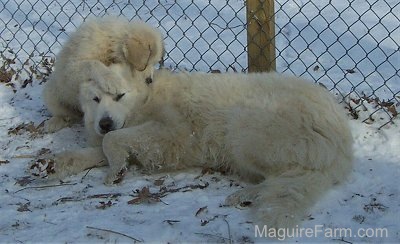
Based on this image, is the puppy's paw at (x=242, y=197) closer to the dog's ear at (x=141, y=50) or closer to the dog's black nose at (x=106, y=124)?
the dog's black nose at (x=106, y=124)

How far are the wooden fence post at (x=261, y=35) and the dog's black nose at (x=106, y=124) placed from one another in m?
1.56

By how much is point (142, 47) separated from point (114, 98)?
0.43m

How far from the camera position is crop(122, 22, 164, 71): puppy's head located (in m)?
4.45

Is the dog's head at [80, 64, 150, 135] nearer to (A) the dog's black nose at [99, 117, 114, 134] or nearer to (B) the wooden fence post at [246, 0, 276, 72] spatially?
(A) the dog's black nose at [99, 117, 114, 134]

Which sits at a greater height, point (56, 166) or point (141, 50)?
point (141, 50)

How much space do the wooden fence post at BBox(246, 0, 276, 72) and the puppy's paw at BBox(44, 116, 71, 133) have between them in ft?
5.54

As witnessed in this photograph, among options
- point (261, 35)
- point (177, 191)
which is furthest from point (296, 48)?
point (177, 191)

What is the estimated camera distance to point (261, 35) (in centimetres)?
532

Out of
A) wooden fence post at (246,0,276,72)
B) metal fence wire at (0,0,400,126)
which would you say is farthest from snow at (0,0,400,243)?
wooden fence post at (246,0,276,72)

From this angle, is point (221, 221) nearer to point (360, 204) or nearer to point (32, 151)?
point (360, 204)

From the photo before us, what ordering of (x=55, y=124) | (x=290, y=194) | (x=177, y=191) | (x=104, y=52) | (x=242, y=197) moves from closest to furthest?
(x=290, y=194)
(x=242, y=197)
(x=177, y=191)
(x=104, y=52)
(x=55, y=124)

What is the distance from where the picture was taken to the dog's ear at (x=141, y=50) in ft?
14.6

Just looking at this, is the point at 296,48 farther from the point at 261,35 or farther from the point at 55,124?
the point at 55,124

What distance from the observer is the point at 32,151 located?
484 cm
